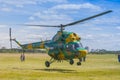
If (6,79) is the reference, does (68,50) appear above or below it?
above

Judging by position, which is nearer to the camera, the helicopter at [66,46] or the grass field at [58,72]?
the grass field at [58,72]

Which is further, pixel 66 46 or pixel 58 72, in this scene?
pixel 66 46

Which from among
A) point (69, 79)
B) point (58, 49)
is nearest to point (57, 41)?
point (58, 49)

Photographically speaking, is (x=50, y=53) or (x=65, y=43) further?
(x=50, y=53)

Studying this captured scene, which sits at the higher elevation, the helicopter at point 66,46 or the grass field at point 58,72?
the helicopter at point 66,46

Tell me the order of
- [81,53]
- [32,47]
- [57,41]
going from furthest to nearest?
[32,47], [57,41], [81,53]

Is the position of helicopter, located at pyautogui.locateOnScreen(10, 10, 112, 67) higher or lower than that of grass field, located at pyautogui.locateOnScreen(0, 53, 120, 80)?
higher

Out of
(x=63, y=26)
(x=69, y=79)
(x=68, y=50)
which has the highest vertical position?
(x=63, y=26)

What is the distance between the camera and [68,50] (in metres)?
40.5

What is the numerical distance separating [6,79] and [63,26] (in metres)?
14.4

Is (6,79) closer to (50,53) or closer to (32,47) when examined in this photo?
(50,53)

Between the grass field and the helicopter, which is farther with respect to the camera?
the helicopter

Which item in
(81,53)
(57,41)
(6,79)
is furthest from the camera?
(57,41)

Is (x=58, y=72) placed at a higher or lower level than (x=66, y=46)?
lower
